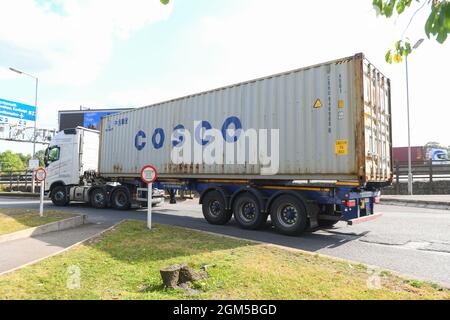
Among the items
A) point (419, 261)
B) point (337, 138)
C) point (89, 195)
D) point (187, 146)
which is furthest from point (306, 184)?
point (89, 195)

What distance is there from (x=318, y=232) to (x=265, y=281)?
4946 millimetres

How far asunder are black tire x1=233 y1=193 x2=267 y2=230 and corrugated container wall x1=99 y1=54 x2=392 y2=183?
62cm

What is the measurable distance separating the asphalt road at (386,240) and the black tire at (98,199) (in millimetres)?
2880

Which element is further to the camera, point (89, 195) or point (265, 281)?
point (89, 195)

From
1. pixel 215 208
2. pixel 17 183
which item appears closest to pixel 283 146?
pixel 215 208

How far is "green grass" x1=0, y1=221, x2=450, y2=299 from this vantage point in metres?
3.99

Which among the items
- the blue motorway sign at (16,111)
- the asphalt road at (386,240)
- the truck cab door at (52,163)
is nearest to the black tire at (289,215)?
the asphalt road at (386,240)

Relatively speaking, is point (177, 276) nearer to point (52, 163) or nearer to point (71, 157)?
point (71, 157)

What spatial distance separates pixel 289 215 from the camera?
8359mm

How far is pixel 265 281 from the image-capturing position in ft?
14.5

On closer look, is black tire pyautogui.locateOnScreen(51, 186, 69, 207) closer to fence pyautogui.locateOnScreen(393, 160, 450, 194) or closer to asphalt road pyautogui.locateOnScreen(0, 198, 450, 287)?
asphalt road pyautogui.locateOnScreen(0, 198, 450, 287)

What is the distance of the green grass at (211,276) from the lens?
399 centimetres

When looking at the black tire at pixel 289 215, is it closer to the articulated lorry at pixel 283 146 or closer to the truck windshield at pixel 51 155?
the articulated lorry at pixel 283 146
